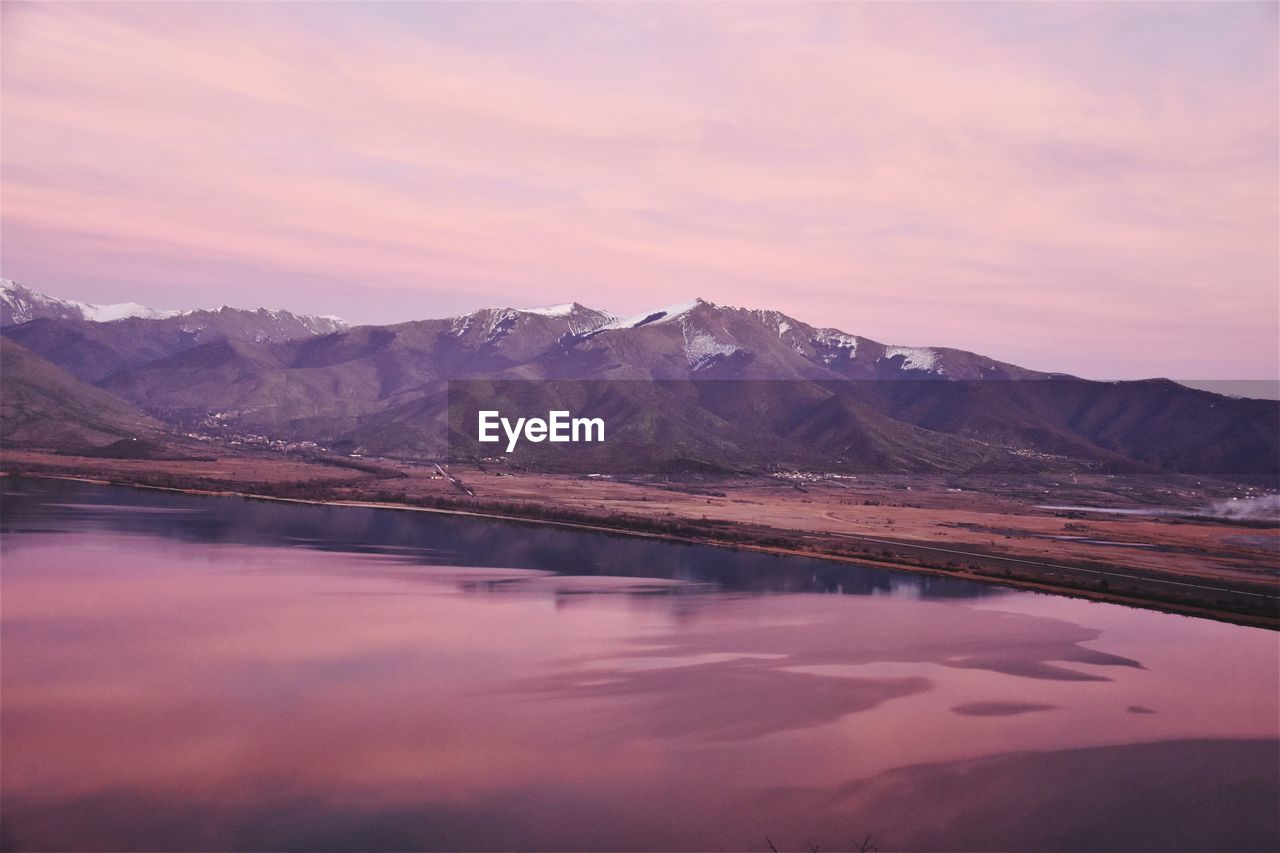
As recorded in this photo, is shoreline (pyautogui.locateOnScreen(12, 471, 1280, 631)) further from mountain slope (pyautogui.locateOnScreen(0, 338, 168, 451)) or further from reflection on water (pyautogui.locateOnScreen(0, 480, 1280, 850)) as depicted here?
mountain slope (pyautogui.locateOnScreen(0, 338, 168, 451))

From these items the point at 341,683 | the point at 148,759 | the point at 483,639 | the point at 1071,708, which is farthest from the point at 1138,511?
the point at 148,759

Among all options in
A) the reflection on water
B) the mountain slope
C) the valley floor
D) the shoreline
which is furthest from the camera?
the mountain slope

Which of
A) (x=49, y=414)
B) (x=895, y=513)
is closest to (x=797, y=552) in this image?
(x=895, y=513)

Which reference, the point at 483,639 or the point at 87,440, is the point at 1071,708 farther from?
the point at 87,440

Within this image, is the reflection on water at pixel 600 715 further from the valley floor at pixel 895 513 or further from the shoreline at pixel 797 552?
the valley floor at pixel 895 513

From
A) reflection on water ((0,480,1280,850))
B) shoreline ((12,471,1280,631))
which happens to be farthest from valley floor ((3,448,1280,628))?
reflection on water ((0,480,1280,850))

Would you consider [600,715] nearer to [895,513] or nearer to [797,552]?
[797,552]

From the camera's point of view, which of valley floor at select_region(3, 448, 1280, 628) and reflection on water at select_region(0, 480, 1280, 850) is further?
valley floor at select_region(3, 448, 1280, 628)
